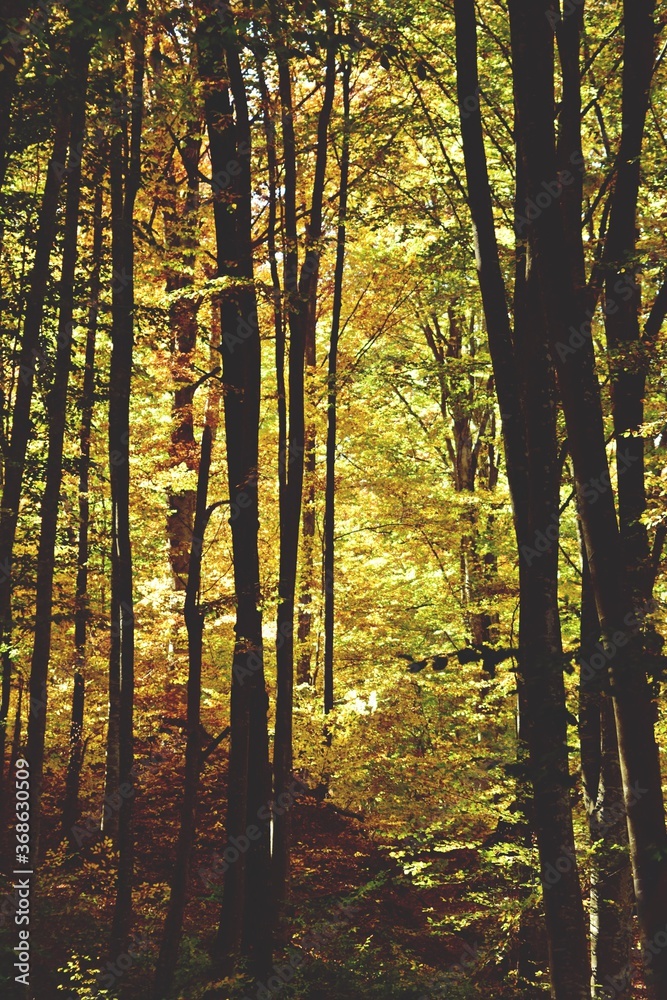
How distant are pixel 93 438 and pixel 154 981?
756cm

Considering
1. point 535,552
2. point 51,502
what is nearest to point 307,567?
point 51,502

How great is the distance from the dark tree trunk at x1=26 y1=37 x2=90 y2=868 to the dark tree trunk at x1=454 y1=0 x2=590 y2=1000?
4208 millimetres

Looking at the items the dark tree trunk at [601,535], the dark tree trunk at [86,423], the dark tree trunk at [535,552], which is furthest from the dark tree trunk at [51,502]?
the dark tree trunk at [601,535]

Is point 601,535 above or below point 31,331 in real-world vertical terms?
below

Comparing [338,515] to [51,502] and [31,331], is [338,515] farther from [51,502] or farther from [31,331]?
[31,331]

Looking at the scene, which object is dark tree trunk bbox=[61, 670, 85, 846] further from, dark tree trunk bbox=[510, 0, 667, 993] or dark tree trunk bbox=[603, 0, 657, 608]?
dark tree trunk bbox=[510, 0, 667, 993]

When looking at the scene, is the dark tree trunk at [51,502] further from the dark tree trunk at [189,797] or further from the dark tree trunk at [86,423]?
the dark tree trunk at [86,423]

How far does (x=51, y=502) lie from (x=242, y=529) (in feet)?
6.84

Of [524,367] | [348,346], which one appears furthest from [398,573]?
[524,367]

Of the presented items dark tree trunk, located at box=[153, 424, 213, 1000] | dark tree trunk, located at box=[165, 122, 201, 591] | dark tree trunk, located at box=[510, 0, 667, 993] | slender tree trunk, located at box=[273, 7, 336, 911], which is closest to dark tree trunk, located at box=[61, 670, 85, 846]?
dark tree trunk, located at box=[165, 122, 201, 591]

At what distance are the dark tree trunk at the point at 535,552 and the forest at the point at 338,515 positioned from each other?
24 mm

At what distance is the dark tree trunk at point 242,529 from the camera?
867cm

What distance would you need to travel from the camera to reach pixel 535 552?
4.91 m

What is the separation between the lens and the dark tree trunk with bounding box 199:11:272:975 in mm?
8672
